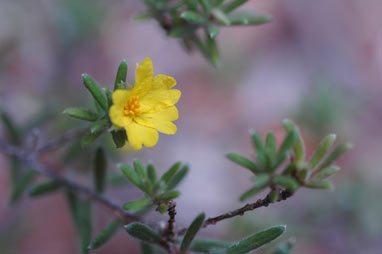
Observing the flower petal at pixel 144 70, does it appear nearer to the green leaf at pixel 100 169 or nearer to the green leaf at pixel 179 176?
the green leaf at pixel 179 176

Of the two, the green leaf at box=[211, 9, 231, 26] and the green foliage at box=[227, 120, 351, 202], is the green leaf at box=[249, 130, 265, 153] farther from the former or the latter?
the green leaf at box=[211, 9, 231, 26]

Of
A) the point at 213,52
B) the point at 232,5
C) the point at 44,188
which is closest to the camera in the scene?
the point at 232,5

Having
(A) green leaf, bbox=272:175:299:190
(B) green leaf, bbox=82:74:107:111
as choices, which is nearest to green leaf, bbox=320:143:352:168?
(A) green leaf, bbox=272:175:299:190

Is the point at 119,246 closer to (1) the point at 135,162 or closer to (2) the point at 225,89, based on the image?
(2) the point at 225,89

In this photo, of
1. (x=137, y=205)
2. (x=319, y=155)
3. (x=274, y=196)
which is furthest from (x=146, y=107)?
(x=319, y=155)

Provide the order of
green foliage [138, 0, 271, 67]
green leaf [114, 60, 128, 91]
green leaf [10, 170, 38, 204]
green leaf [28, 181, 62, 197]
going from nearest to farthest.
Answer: green leaf [114, 60, 128, 91], green foliage [138, 0, 271, 67], green leaf [28, 181, 62, 197], green leaf [10, 170, 38, 204]

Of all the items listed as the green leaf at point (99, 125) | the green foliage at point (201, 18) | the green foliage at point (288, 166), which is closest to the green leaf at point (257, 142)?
the green foliage at point (288, 166)

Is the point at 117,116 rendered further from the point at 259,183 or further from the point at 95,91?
the point at 259,183
